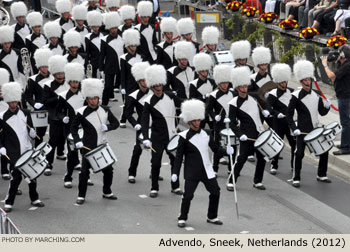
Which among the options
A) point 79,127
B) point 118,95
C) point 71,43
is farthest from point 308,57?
point 79,127

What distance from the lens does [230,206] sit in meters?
14.0

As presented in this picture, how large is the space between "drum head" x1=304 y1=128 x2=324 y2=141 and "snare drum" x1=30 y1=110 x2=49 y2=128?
4.19 meters

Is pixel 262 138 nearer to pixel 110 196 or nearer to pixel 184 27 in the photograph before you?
pixel 110 196

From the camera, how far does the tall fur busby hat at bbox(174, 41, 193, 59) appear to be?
1595cm

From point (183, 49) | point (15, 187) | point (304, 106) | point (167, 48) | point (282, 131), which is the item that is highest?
point (183, 49)

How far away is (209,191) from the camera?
13.0m

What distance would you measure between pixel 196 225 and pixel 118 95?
8.46 metres

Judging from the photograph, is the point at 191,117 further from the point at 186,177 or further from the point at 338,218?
the point at 338,218

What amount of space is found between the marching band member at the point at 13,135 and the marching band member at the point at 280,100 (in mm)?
3749

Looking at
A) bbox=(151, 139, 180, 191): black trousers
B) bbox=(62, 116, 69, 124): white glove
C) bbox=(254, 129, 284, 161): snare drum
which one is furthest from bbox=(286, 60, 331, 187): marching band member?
bbox=(62, 116, 69, 124): white glove

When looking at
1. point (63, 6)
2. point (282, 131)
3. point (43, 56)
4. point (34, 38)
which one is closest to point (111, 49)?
point (34, 38)

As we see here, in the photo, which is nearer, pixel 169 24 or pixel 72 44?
pixel 72 44

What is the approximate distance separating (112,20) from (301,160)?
6.14 m

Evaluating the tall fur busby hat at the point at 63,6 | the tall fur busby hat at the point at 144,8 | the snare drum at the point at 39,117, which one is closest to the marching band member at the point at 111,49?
the tall fur busby hat at the point at 144,8
